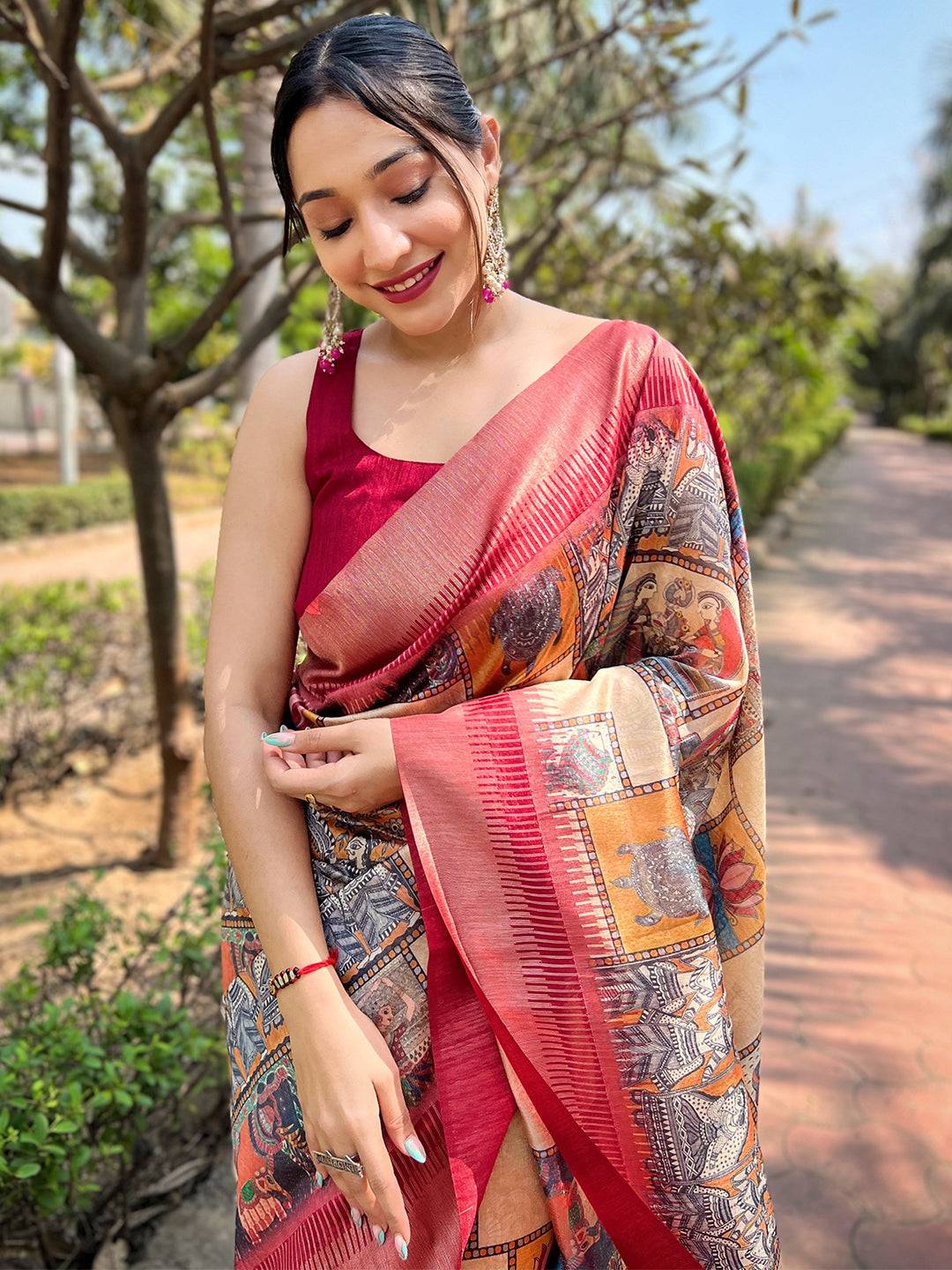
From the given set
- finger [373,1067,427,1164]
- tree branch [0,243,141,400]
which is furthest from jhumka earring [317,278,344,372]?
tree branch [0,243,141,400]

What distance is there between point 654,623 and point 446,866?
38 cm

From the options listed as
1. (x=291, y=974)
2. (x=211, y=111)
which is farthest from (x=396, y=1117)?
(x=211, y=111)


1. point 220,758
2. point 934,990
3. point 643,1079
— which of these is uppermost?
point 220,758

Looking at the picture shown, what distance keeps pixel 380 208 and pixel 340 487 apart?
304 millimetres

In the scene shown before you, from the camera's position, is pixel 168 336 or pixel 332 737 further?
pixel 168 336

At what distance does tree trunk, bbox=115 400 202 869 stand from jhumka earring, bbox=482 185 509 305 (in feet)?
7.63

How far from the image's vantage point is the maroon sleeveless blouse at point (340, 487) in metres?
1.21

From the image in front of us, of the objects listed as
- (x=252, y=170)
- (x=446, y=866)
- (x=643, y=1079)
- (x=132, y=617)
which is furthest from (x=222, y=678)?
(x=132, y=617)

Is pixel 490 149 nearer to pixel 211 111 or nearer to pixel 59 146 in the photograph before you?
pixel 211 111

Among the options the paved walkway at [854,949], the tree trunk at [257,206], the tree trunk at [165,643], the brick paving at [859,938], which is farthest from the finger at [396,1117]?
the tree trunk at [257,206]

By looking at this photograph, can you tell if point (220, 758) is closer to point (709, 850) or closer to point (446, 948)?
point (446, 948)

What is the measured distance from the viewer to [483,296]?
1308mm

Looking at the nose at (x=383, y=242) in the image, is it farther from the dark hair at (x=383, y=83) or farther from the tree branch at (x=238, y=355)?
the tree branch at (x=238, y=355)

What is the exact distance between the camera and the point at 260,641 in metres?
1.25
